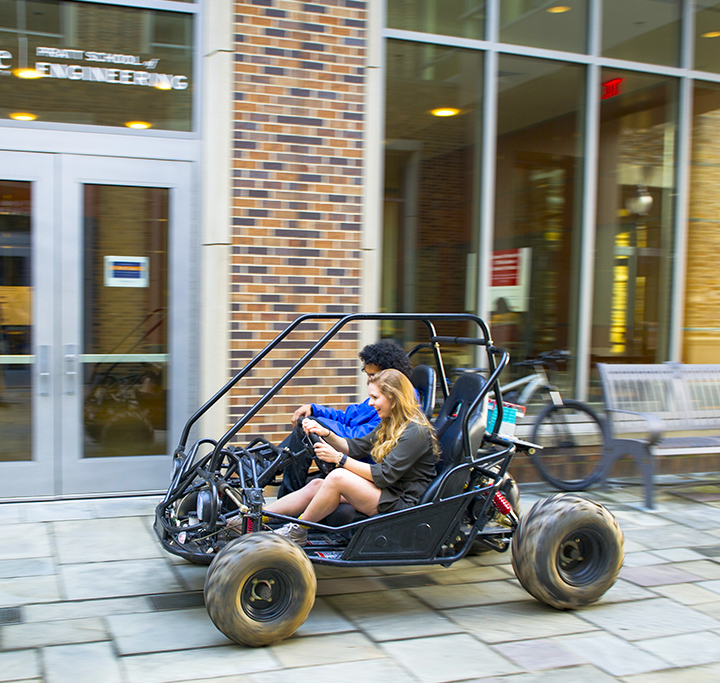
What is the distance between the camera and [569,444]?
673 cm

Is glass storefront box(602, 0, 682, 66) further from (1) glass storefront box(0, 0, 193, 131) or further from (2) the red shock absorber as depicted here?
(2) the red shock absorber

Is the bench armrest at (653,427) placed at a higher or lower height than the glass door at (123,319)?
lower

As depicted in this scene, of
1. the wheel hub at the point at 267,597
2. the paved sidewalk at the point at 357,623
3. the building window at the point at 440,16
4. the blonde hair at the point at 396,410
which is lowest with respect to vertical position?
the paved sidewalk at the point at 357,623

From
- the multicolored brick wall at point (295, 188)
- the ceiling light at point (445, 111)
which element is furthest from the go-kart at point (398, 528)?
the ceiling light at point (445, 111)

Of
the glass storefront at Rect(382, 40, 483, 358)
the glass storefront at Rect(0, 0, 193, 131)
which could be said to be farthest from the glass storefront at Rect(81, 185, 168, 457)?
the glass storefront at Rect(382, 40, 483, 358)

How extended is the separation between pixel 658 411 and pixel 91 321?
15.0 ft

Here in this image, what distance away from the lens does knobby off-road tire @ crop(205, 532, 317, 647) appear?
10.9 feet

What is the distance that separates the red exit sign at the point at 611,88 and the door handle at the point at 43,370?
5137mm

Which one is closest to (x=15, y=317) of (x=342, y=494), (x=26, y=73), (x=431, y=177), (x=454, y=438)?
(x=26, y=73)

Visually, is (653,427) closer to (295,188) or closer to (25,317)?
(295,188)

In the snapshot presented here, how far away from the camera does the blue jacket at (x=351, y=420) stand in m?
4.50

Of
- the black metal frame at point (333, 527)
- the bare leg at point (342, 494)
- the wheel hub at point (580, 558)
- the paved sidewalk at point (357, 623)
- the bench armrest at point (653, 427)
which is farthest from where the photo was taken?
the bench armrest at point (653, 427)

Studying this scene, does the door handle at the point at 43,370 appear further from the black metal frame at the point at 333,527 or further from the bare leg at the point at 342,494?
the bare leg at the point at 342,494

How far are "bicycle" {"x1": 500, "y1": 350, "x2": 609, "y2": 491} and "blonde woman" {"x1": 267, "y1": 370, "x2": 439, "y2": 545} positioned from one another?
2.80 meters
